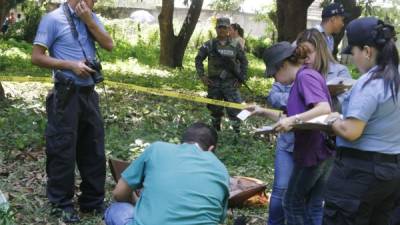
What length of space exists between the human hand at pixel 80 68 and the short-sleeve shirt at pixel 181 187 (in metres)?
1.74

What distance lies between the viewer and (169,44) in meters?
19.8

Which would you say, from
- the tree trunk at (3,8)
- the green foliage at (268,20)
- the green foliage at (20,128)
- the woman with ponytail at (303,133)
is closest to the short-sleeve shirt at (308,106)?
the woman with ponytail at (303,133)

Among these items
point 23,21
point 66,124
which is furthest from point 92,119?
point 23,21

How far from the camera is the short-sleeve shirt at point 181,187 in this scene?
3.05 m

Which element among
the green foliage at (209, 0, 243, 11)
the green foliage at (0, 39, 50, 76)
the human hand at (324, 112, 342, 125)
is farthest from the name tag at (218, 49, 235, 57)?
the green foliage at (209, 0, 243, 11)

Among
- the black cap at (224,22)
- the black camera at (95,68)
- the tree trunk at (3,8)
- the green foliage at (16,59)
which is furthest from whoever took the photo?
the green foliage at (16,59)

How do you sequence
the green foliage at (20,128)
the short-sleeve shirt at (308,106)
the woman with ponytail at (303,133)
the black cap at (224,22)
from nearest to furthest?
the short-sleeve shirt at (308,106) → the woman with ponytail at (303,133) → the green foliage at (20,128) → the black cap at (224,22)

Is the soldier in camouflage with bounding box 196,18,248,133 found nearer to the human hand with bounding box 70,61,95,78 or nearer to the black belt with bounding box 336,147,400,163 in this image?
the human hand with bounding box 70,61,95,78

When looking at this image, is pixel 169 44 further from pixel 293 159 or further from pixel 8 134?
pixel 293 159

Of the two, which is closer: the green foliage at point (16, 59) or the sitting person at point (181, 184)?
the sitting person at point (181, 184)

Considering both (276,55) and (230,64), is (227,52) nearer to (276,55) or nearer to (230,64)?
(230,64)

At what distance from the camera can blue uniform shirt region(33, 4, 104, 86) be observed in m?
4.80

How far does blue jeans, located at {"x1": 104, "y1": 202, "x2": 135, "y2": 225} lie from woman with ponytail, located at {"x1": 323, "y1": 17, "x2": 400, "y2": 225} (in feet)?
3.84

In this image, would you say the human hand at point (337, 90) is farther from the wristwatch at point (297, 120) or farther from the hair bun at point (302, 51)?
the wristwatch at point (297, 120)
